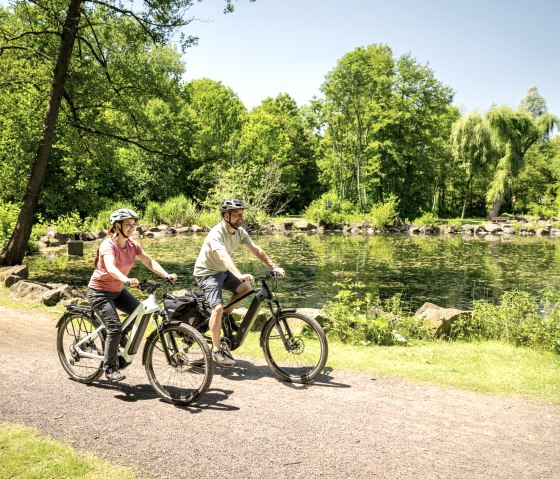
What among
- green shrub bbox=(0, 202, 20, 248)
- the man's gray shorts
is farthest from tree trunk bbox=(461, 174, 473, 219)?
the man's gray shorts

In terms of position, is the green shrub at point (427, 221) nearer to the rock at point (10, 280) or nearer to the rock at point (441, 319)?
the rock at point (441, 319)

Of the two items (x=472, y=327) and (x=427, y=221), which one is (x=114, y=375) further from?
(x=427, y=221)

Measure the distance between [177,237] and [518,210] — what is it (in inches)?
1548

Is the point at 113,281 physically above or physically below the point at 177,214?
below

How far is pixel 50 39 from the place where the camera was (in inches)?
625

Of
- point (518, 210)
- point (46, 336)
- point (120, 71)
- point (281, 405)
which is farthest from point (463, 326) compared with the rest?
point (518, 210)

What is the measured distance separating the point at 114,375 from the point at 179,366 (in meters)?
0.75

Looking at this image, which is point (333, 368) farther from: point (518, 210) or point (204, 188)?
point (518, 210)

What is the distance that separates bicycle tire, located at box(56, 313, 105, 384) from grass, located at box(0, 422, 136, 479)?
59.1 inches

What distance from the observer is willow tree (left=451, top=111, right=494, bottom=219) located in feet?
159

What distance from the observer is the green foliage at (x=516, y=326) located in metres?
8.09

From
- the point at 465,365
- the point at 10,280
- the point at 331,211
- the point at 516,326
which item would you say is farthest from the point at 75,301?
the point at 331,211

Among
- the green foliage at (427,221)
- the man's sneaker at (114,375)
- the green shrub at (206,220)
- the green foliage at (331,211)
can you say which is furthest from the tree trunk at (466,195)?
the man's sneaker at (114,375)

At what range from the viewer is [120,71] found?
1688 centimetres
